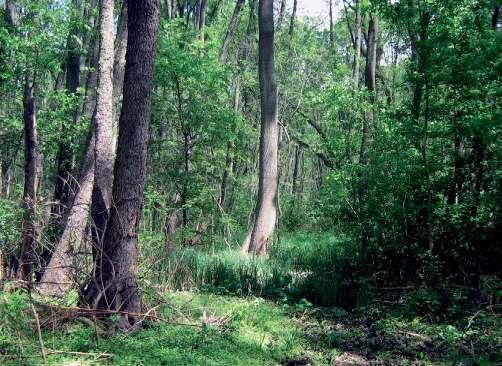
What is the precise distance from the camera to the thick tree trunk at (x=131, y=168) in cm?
554

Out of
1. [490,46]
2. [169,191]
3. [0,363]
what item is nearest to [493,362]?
[490,46]

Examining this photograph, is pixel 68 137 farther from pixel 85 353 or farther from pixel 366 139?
pixel 85 353

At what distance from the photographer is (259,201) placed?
36.5 feet

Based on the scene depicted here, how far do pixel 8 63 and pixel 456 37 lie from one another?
919 centimetres

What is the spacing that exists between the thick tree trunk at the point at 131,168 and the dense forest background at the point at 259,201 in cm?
2

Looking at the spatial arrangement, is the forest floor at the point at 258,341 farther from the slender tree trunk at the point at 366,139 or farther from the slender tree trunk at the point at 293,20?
the slender tree trunk at the point at 293,20

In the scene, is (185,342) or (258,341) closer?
(185,342)

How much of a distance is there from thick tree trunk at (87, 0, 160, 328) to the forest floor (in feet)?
1.54

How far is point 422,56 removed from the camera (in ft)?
26.3

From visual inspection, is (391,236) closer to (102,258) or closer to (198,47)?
(102,258)

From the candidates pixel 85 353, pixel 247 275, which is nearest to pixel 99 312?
pixel 85 353

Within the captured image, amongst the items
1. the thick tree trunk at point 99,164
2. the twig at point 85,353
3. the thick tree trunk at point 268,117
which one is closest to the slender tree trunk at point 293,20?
the thick tree trunk at point 268,117

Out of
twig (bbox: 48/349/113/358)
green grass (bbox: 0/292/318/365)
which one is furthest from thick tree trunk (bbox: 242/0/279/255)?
twig (bbox: 48/349/113/358)

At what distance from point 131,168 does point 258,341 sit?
7.92 feet
